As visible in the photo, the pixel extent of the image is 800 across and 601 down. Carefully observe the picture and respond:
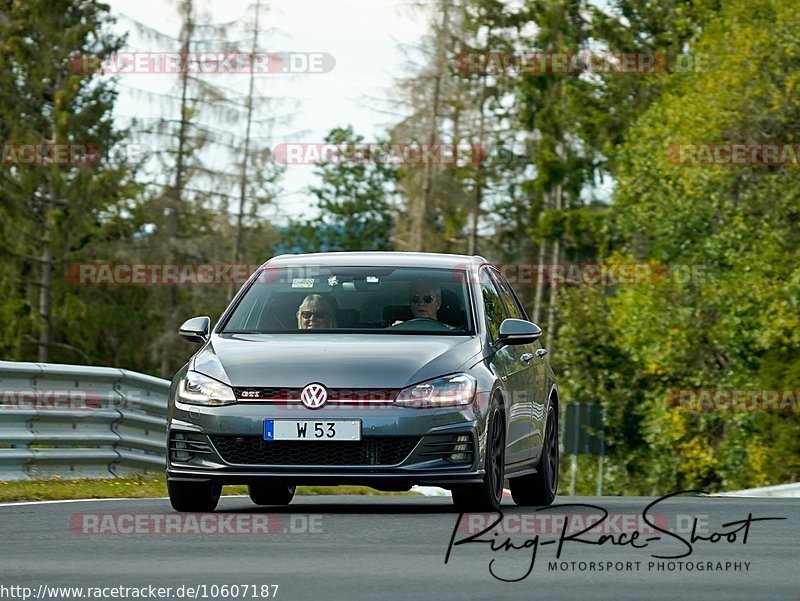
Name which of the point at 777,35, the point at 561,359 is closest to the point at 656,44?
the point at 561,359

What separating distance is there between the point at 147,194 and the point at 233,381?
4724 centimetres

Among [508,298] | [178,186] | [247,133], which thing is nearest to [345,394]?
[508,298]

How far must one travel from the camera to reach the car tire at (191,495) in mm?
11023

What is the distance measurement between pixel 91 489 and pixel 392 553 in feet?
20.5

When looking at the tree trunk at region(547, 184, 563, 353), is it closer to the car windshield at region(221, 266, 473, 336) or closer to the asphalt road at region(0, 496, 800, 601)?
the car windshield at region(221, 266, 473, 336)

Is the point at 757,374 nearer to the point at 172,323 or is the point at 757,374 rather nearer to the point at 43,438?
the point at 172,323

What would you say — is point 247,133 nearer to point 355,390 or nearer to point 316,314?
point 316,314

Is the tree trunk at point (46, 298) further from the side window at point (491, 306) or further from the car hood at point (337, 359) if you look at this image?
the car hood at point (337, 359)

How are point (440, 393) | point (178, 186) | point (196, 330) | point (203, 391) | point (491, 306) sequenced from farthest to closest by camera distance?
point (178, 186)
point (491, 306)
point (196, 330)
point (203, 391)
point (440, 393)

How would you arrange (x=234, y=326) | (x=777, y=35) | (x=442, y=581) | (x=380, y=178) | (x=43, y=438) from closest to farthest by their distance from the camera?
1. (x=442, y=581)
2. (x=234, y=326)
3. (x=43, y=438)
4. (x=777, y=35)
5. (x=380, y=178)

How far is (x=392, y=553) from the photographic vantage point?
876 centimetres

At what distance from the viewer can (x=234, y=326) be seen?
11727 mm

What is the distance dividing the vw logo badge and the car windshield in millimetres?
1049

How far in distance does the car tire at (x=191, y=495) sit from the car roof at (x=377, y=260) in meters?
1.73
